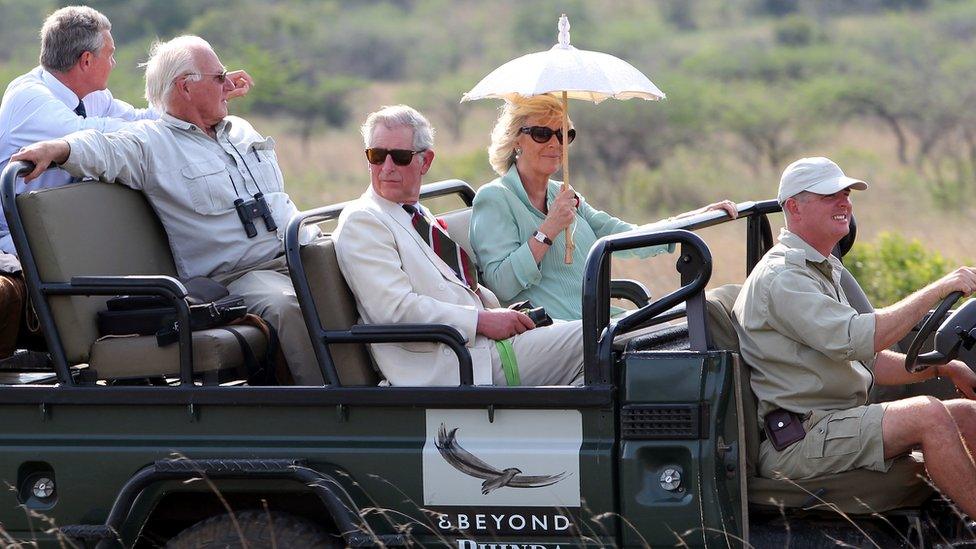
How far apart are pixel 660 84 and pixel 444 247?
2204 cm

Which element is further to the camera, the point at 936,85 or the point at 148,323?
the point at 936,85

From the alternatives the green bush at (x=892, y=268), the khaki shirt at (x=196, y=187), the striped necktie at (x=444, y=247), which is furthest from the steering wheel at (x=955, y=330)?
the green bush at (x=892, y=268)

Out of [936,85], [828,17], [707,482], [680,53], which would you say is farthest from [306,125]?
[707,482]

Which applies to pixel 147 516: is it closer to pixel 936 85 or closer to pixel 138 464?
pixel 138 464

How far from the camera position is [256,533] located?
418cm

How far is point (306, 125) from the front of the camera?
94.5ft

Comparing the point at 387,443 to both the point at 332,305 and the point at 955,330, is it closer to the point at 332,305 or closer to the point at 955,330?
the point at 332,305

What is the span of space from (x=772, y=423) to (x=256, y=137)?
234 centimetres

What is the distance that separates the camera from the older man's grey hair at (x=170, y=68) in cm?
514

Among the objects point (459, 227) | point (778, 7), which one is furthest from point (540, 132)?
point (778, 7)

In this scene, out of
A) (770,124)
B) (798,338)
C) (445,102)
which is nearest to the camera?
(798,338)

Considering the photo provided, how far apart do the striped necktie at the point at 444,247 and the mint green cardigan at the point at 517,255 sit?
0.62 ft

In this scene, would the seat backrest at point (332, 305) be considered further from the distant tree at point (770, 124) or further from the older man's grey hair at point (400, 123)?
the distant tree at point (770, 124)

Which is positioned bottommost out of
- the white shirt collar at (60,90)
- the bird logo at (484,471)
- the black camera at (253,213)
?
the bird logo at (484,471)
